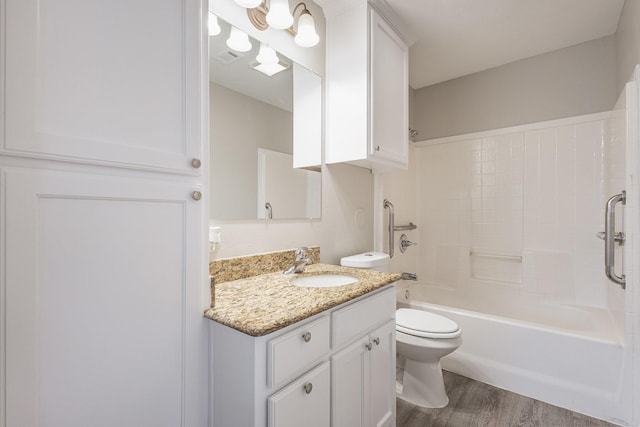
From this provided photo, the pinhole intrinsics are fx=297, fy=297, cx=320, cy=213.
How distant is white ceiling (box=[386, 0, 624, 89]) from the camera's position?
1.88m

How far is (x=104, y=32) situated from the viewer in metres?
0.75

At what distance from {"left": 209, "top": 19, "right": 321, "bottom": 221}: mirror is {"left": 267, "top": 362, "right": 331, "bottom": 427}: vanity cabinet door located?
29.5 inches

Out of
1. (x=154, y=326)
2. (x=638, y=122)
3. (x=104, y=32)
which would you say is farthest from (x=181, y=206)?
(x=638, y=122)

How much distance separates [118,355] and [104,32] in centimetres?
82

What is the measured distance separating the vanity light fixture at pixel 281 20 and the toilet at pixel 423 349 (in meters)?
1.28

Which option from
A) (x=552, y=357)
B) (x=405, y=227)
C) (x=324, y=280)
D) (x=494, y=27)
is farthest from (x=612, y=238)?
(x=324, y=280)

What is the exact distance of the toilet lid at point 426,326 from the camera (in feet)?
5.75

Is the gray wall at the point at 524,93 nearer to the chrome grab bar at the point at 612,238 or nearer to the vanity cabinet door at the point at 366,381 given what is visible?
the chrome grab bar at the point at 612,238

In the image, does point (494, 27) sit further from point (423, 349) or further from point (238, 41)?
point (423, 349)

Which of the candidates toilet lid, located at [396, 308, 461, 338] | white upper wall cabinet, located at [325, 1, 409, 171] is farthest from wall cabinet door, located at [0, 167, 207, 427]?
toilet lid, located at [396, 308, 461, 338]

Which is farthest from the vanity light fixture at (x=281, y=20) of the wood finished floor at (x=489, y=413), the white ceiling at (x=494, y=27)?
the wood finished floor at (x=489, y=413)

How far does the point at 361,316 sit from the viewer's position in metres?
1.24

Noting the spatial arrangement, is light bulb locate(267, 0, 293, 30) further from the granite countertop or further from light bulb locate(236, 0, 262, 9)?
the granite countertop

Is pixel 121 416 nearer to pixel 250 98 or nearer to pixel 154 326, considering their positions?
pixel 154 326
